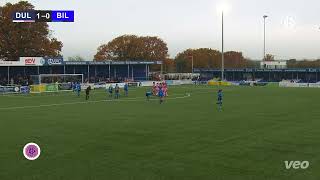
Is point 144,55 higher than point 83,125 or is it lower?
higher

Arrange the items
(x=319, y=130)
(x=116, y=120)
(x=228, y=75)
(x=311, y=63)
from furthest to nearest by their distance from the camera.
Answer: (x=311, y=63)
(x=228, y=75)
(x=116, y=120)
(x=319, y=130)

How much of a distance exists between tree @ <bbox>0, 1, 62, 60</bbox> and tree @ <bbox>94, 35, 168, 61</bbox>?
4082cm

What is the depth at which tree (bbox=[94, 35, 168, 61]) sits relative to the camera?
413 feet

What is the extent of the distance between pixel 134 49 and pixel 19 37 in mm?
45849

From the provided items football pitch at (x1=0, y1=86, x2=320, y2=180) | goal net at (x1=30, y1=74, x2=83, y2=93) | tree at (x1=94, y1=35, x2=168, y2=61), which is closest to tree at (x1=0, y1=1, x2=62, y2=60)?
goal net at (x1=30, y1=74, x2=83, y2=93)

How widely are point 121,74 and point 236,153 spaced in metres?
82.3

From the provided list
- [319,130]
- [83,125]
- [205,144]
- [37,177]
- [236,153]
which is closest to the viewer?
[37,177]

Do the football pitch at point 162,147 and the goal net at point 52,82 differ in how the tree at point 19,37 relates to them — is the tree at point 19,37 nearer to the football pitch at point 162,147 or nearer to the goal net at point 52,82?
the goal net at point 52,82

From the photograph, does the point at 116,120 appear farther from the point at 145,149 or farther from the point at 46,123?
the point at 145,149

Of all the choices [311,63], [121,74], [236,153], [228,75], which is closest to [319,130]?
[236,153]

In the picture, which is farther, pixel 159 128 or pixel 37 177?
pixel 159 128

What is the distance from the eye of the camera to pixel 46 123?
24.9 m

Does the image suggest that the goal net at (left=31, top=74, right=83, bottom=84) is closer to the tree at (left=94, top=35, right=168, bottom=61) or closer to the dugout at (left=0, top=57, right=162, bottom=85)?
the dugout at (left=0, top=57, right=162, bottom=85)

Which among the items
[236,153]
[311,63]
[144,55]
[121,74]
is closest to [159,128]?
[236,153]
